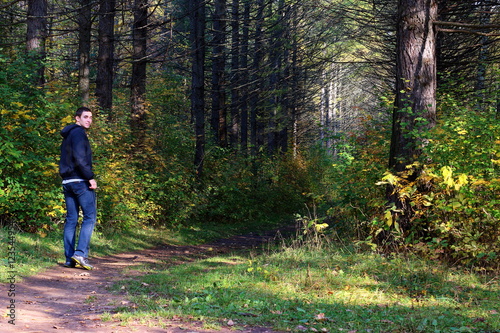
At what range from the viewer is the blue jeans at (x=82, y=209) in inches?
263

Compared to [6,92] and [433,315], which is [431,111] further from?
[6,92]

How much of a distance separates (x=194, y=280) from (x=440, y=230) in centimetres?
401

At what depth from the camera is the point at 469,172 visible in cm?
716

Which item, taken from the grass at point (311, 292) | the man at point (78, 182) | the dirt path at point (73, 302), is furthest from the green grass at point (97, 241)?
the man at point (78, 182)

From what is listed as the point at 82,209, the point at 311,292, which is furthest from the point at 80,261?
the point at 311,292

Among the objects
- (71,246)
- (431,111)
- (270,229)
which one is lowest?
(270,229)

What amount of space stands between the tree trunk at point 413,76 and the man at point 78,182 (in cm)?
515

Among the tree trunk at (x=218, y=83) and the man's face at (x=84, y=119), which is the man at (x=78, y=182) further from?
the tree trunk at (x=218, y=83)

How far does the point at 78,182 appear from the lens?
6660 mm

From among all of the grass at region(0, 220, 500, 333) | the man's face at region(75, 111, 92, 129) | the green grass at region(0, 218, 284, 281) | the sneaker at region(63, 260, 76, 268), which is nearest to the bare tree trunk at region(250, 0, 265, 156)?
the green grass at region(0, 218, 284, 281)

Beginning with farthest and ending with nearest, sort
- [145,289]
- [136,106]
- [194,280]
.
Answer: [136,106] < [194,280] < [145,289]

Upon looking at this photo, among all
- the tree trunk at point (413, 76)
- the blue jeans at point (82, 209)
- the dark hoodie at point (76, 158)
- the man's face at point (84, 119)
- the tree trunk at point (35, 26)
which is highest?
the tree trunk at point (35, 26)

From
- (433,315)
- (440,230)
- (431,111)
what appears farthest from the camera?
(431,111)

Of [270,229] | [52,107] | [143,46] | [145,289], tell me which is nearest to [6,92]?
[52,107]
